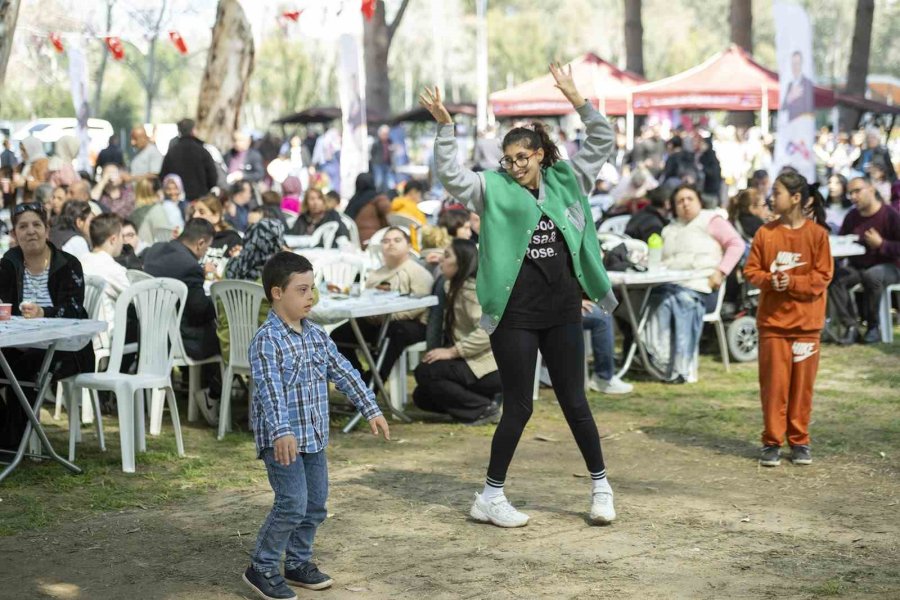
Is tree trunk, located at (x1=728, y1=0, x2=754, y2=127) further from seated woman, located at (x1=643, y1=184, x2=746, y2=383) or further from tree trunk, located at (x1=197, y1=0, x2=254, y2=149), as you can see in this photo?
seated woman, located at (x1=643, y1=184, x2=746, y2=383)

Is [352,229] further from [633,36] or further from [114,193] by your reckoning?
[633,36]

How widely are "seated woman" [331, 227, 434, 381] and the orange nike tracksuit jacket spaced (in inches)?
91.8

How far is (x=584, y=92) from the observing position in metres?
29.1

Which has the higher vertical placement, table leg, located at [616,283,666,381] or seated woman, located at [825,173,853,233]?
seated woman, located at [825,173,853,233]

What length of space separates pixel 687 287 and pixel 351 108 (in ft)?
24.4

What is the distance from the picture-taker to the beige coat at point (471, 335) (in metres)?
8.00

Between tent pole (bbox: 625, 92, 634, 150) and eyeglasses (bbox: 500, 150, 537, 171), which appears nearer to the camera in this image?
eyeglasses (bbox: 500, 150, 537, 171)

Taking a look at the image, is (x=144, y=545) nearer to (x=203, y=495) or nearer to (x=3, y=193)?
(x=203, y=495)

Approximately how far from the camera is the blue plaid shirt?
4.57 meters

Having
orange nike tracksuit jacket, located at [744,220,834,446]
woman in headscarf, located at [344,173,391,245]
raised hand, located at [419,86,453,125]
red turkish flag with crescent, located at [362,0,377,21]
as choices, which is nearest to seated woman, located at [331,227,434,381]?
orange nike tracksuit jacket, located at [744,220,834,446]

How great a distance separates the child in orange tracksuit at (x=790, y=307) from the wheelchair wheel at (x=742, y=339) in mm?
3418

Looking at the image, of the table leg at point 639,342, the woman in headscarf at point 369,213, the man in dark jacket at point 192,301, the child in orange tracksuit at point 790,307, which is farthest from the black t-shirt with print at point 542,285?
the woman in headscarf at point 369,213

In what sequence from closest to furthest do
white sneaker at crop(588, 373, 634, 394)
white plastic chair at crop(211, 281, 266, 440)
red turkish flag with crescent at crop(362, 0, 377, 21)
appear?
white plastic chair at crop(211, 281, 266, 440) < white sneaker at crop(588, 373, 634, 394) < red turkish flag with crescent at crop(362, 0, 377, 21)

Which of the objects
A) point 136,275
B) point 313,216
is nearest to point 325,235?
point 313,216
